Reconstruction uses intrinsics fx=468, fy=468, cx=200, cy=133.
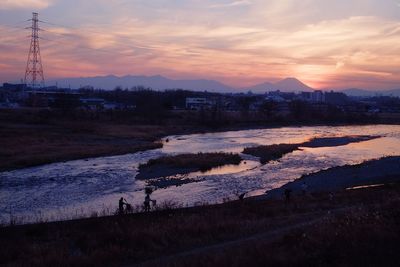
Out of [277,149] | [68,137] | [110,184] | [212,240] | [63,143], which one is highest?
[212,240]

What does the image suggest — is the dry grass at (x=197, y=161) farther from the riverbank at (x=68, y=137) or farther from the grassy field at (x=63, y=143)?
the grassy field at (x=63, y=143)

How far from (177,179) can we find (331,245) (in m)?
25.2

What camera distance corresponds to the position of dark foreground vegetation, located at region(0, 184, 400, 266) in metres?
7.99

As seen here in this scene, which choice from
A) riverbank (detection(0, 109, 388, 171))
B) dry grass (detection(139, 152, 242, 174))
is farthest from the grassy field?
dry grass (detection(139, 152, 242, 174))

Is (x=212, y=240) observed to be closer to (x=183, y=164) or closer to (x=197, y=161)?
(x=183, y=164)

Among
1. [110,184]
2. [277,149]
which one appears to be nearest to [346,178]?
[110,184]

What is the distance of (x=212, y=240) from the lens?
1167cm

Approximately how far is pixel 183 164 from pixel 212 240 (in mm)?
27474

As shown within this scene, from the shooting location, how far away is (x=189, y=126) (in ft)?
303

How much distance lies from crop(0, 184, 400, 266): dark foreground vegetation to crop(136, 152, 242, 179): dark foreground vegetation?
61.0 feet

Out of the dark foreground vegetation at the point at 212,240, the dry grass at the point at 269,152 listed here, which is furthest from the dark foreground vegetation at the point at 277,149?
the dark foreground vegetation at the point at 212,240

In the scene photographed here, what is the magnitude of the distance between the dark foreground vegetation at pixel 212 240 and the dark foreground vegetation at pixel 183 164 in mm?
18578

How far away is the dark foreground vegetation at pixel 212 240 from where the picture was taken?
7988mm

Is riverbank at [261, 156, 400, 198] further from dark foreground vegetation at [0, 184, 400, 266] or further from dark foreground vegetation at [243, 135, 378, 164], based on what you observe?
dark foreground vegetation at [0, 184, 400, 266]
